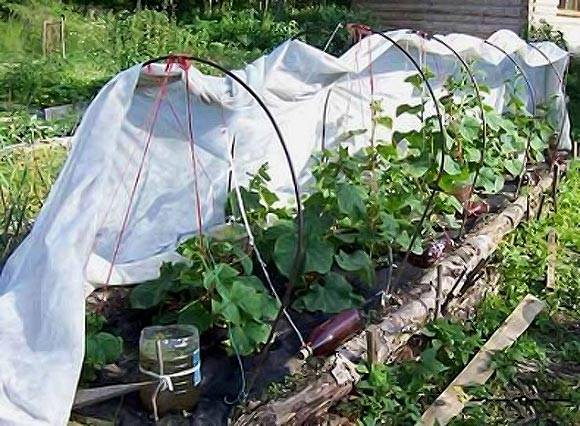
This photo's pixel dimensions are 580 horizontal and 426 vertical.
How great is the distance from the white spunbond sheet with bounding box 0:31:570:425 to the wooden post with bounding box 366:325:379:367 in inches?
35.9

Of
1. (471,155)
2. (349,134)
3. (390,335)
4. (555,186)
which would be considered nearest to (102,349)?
(390,335)

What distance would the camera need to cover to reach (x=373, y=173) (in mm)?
4102

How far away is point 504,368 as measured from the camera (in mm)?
3314

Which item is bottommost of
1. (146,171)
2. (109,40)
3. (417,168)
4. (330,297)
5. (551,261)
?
(551,261)

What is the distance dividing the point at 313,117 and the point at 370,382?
1.97 meters

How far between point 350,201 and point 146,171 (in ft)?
2.77

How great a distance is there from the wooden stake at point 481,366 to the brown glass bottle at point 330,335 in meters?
0.38

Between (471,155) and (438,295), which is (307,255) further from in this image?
(471,155)

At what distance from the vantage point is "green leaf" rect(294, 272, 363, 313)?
3.20 meters

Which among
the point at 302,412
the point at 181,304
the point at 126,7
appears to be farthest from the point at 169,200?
the point at 126,7

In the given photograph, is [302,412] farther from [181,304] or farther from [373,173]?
[373,173]

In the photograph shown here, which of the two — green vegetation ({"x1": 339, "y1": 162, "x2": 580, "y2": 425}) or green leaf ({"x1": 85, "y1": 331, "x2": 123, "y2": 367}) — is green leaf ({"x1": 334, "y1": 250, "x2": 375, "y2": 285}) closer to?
green vegetation ({"x1": 339, "y1": 162, "x2": 580, "y2": 425})

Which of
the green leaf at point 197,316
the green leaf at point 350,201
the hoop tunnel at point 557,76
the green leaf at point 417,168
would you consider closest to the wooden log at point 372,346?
the green leaf at point 197,316

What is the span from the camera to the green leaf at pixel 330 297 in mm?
3203
